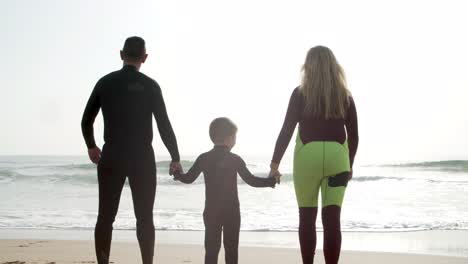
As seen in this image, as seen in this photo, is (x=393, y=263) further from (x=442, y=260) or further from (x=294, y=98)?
(x=294, y=98)

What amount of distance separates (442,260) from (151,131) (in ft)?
14.8

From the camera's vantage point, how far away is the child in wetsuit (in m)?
4.47

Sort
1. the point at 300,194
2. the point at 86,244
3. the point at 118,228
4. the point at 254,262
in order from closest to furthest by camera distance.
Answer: the point at 300,194 → the point at 254,262 → the point at 86,244 → the point at 118,228

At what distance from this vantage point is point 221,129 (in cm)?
449

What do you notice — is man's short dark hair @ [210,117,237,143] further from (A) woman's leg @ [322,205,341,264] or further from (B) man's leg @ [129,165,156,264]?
(A) woman's leg @ [322,205,341,264]

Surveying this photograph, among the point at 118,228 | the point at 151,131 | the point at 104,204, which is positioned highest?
the point at 151,131

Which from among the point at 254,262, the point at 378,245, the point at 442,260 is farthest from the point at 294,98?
the point at 378,245

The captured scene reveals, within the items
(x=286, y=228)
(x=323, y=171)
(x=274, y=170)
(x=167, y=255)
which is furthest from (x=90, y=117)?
(x=286, y=228)

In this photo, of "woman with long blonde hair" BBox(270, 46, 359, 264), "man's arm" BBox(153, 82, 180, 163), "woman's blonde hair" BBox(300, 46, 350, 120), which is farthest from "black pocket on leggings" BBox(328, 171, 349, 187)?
"man's arm" BBox(153, 82, 180, 163)

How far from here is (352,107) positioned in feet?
13.9

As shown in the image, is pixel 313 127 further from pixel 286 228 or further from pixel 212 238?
pixel 286 228

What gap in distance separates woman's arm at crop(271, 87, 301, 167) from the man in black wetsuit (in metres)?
0.89

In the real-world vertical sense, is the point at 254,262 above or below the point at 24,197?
above

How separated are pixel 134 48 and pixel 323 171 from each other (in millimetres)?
1655
